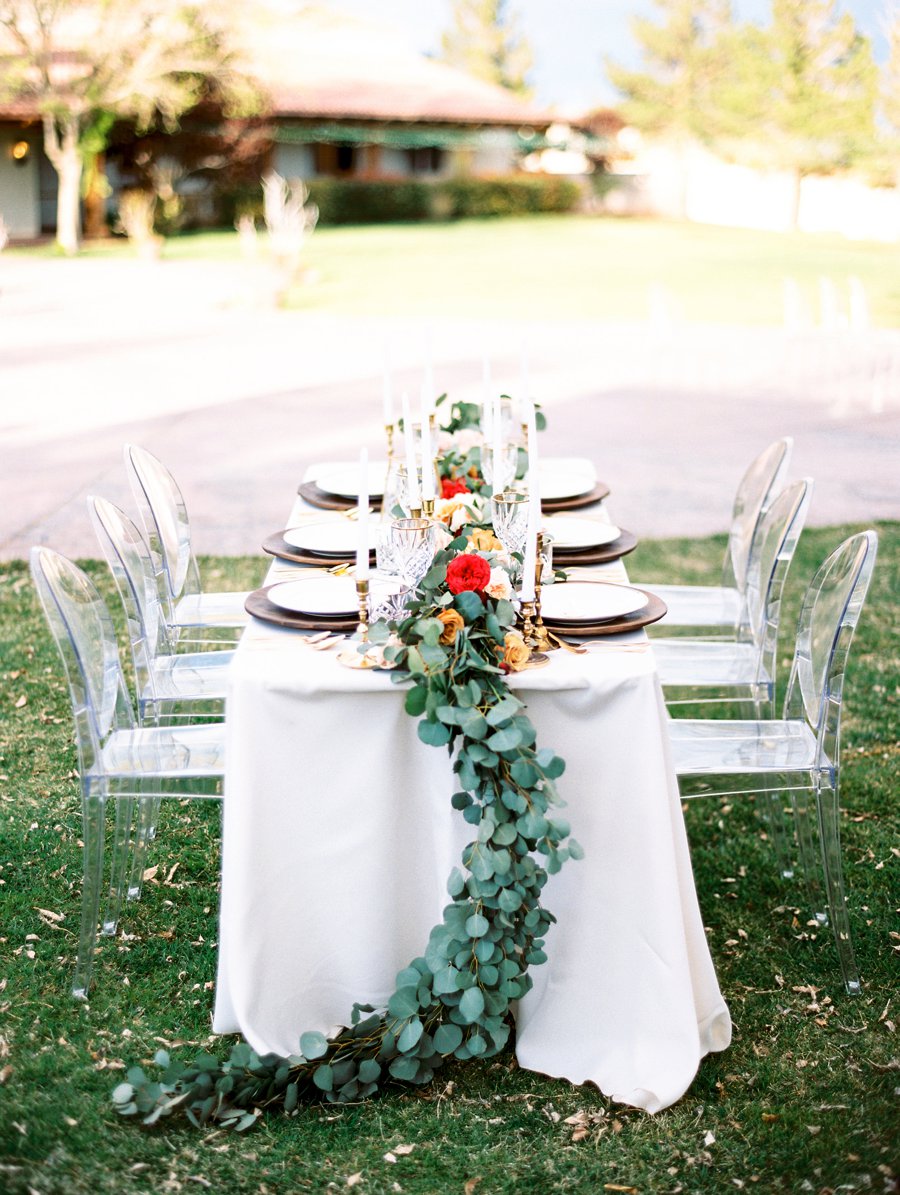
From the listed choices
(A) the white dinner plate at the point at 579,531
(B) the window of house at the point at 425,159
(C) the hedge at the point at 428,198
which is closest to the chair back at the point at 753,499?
(A) the white dinner plate at the point at 579,531

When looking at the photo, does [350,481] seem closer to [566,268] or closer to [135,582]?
[135,582]

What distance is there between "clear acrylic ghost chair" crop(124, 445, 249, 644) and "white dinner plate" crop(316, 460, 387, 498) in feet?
1.48

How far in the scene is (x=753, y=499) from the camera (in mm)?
3967

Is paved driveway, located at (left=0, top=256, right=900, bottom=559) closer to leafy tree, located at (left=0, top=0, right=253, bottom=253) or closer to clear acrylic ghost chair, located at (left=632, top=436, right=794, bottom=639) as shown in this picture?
clear acrylic ghost chair, located at (left=632, top=436, right=794, bottom=639)

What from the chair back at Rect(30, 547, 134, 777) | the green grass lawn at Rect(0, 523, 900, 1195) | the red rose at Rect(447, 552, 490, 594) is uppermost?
the red rose at Rect(447, 552, 490, 594)

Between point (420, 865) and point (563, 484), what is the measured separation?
1649mm

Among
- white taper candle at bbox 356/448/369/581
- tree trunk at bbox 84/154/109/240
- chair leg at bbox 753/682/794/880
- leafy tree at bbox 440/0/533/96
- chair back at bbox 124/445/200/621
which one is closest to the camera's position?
white taper candle at bbox 356/448/369/581

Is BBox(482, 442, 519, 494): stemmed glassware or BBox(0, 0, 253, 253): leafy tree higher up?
BBox(0, 0, 253, 253): leafy tree

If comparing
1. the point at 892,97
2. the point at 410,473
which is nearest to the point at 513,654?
the point at 410,473

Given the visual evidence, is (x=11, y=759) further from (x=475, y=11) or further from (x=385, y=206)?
(x=475, y=11)

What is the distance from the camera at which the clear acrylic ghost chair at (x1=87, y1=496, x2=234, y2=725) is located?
10.7ft

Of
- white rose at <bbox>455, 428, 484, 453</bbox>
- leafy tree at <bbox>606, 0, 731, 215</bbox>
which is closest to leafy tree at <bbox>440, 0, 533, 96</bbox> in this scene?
leafy tree at <bbox>606, 0, 731, 215</bbox>

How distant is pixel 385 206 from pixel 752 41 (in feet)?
44.3

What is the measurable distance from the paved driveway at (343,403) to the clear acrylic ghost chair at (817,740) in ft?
6.18
